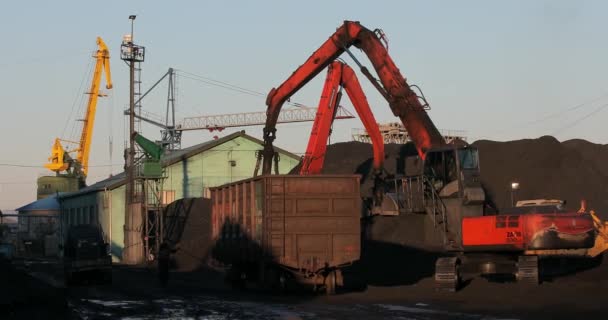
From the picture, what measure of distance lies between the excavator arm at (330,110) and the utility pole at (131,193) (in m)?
20.9

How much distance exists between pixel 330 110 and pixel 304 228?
Result: 1044 cm

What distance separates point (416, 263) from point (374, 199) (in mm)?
3017

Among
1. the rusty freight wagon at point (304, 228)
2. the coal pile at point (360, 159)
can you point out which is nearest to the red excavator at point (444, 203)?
the rusty freight wagon at point (304, 228)

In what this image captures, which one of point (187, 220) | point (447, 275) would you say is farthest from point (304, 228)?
point (187, 220)

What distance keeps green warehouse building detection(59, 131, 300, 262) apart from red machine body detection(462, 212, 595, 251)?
130ft

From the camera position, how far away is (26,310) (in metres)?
21.4

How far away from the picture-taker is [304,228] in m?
25.7

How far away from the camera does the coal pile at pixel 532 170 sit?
44938 millimetres

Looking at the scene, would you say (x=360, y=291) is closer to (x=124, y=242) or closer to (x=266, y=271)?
(x=266, y=271)

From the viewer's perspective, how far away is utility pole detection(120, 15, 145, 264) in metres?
54.3

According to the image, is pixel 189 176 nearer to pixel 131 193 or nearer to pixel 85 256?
pixel 131 193

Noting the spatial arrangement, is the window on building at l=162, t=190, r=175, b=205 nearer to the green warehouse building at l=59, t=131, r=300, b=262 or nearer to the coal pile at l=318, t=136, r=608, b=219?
the green warehouse building at l=59, t=131, r=300, b=262

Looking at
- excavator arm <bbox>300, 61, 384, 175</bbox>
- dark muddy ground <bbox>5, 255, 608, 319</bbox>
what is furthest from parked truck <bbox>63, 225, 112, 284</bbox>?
excavator arm <bbox>300, 61, 384, 175</bbox>

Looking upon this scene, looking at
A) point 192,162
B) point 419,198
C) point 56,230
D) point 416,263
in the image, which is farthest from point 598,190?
point 56,230
